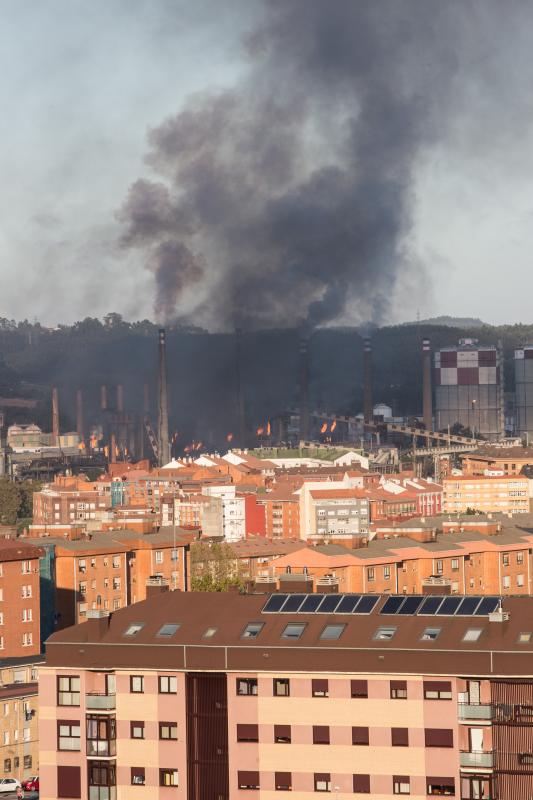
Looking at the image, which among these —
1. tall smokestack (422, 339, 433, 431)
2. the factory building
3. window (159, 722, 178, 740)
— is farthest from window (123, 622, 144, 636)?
the factory building

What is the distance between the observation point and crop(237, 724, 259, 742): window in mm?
20219

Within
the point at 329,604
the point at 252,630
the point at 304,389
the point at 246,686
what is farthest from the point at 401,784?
the point at 304,389

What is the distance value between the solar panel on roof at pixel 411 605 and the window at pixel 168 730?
222 cm

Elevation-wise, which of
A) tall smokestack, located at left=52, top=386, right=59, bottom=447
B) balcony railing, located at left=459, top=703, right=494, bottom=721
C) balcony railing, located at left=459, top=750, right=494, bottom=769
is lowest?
balcony railing, located at left=459, top=750, right=494, bottom=769

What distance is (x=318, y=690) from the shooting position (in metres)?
20.2

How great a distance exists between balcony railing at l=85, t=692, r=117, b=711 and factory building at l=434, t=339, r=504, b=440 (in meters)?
106

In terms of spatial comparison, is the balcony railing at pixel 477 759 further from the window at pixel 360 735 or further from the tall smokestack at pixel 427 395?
the tall smokestack at pixel 427 395

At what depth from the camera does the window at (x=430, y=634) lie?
2016 cm

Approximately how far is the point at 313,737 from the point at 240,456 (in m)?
83.0

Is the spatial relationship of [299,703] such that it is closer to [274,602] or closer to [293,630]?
[293,630]

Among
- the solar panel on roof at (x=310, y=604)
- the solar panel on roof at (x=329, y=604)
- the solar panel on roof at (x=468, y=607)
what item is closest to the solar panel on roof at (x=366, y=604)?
the solar panel on roof at (x=329, y=604)

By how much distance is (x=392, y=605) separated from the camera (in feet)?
69.6

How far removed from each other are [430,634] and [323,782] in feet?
5.04

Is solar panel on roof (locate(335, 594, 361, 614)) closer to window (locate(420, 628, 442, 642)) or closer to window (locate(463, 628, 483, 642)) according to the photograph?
window (locate(420, 628, 442, 642))
